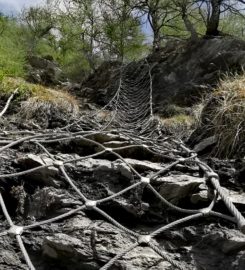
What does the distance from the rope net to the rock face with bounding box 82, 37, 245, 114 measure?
0.21 meters

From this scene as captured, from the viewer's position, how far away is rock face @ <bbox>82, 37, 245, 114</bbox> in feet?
11.7

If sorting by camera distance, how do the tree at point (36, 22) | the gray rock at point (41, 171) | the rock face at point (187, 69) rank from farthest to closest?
the tree at point (36, 22) → the rock face at point (187, 69) → the gray rock at point (41, 171)

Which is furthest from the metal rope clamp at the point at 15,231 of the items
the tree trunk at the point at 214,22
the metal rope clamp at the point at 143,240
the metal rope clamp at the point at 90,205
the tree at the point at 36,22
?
the tree at the point at 36,22

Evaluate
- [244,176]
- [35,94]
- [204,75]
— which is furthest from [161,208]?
[204,75]

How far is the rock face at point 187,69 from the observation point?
3.55m

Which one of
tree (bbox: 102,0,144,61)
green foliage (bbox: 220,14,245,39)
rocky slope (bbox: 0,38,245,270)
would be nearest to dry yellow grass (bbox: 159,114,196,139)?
rocky slope (bbox: 0,38,245,270)

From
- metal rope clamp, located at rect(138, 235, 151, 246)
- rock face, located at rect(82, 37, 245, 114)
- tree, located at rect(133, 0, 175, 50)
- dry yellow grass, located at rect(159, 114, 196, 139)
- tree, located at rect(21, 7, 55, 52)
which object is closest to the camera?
metal rope clamp, located at rect(138, 235, 151, 246)

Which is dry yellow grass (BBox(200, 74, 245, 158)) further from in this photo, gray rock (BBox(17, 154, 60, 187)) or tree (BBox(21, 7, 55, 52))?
tree (BBox(21, 7, 55, 52))

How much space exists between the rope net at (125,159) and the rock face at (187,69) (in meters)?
0.21

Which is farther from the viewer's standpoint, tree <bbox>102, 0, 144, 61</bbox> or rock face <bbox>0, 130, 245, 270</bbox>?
tree <bbox>102, 0, 144, 61</bbox>

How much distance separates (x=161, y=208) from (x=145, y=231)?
11 cm

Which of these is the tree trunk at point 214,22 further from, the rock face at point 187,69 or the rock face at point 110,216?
the rock face at point 110,216

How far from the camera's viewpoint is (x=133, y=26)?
8.41m

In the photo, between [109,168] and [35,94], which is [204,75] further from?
[109,168]
